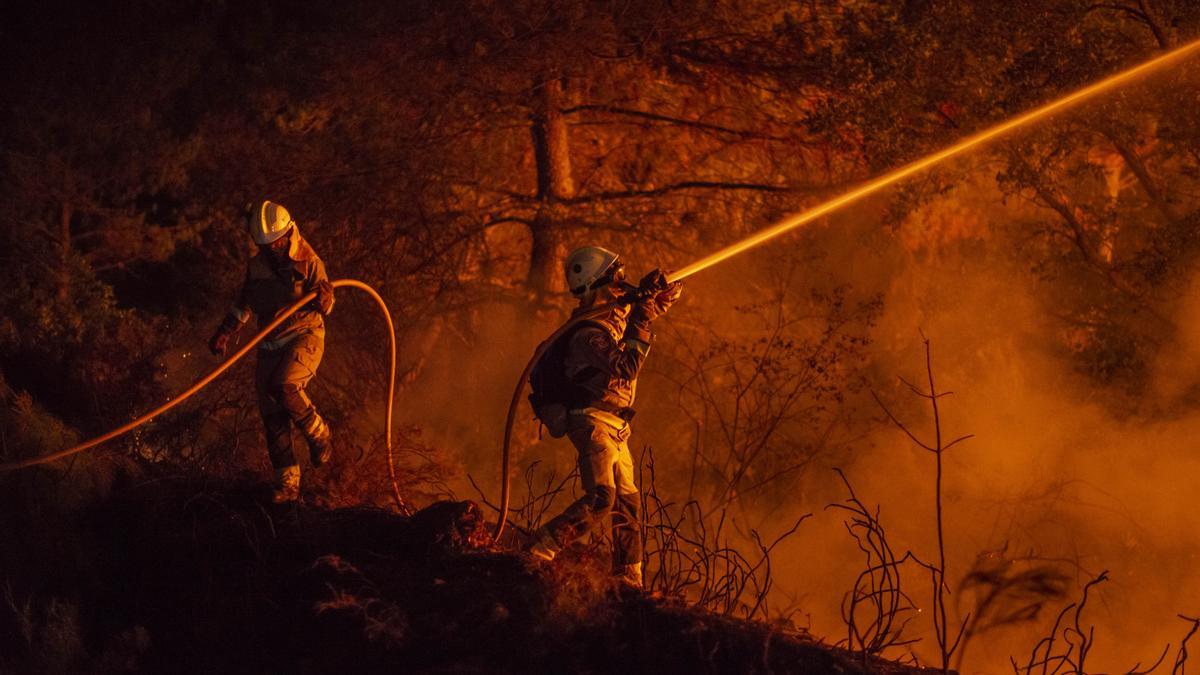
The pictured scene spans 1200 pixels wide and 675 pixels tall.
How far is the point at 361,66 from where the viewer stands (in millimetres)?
14125

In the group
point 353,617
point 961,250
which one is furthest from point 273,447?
point 961,250

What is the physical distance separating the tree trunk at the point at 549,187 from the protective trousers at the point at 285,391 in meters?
6.88

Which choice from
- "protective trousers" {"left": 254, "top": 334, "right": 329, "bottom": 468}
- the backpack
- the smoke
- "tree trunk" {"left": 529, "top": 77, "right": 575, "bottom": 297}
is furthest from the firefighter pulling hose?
"tree trunk" {"left": 529, "top": 77, "right": 575, "bottom": 297}

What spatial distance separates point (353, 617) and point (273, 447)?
2206 mm

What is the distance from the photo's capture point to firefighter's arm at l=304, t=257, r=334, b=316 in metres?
7.89

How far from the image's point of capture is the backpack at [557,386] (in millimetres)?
7062

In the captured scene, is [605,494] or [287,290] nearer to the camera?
[605,494]

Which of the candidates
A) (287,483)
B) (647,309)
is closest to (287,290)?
(287,483)

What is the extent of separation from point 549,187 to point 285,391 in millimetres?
7378

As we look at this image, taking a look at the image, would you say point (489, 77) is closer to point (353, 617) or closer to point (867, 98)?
point (867, 98)

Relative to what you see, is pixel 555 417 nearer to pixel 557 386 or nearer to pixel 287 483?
pixel 557 386

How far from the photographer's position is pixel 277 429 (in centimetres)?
800

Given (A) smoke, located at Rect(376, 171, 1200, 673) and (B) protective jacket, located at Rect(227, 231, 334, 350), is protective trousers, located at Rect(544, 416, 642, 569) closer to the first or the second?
(B) protective jacket, located at Rect(227, 231, 334, 350)

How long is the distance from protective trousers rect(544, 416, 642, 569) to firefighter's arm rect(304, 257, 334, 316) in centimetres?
179
